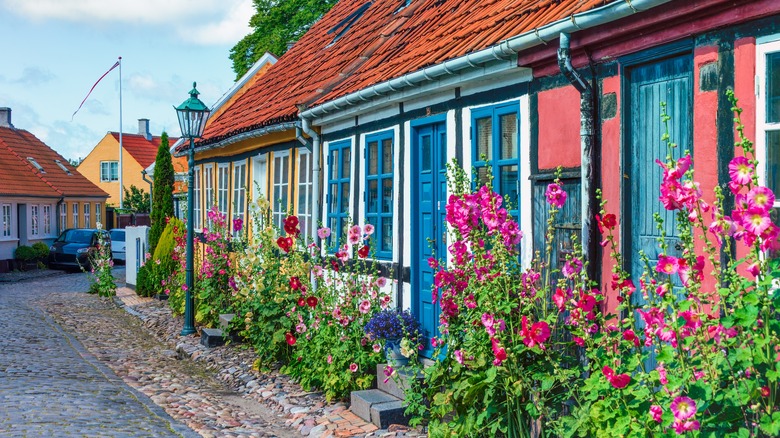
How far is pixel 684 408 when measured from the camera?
3.64 metres

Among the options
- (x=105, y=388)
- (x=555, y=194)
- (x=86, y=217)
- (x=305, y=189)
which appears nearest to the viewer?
(x=555, y=194)

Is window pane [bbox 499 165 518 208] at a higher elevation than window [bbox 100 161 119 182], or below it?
below

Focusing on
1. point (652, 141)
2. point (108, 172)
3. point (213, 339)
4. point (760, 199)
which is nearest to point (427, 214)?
point (652, 141)

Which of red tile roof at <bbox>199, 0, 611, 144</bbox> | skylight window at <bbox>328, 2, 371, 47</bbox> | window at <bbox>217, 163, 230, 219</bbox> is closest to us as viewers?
red tile roof at <bbox>199, 0, 611, 144</bbox>

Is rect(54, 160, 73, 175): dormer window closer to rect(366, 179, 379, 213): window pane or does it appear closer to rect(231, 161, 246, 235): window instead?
rect(231, 161, 246, 235): window

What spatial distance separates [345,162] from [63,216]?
2976cm

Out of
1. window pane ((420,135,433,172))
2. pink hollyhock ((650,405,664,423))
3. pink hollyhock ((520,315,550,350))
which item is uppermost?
window pane ((420,135,433,172))

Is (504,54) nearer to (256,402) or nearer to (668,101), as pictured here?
(668,101)

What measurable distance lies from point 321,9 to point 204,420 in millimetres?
23376

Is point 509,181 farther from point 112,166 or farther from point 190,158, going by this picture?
point 112,166

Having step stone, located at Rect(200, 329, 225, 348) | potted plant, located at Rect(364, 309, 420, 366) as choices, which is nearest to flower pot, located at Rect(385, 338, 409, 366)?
potted plant, located at Rect(364, 309, 420, 366)

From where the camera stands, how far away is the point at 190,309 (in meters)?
13.2

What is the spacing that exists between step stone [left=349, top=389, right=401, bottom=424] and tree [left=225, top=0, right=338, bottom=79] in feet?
73.6

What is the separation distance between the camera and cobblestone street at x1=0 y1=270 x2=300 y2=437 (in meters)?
7.34
